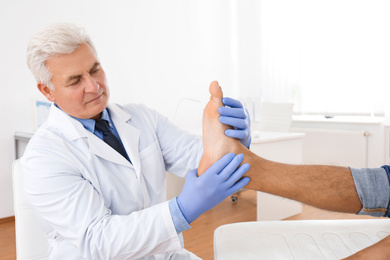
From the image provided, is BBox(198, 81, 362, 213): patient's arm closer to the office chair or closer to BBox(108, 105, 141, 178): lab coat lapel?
the office chair

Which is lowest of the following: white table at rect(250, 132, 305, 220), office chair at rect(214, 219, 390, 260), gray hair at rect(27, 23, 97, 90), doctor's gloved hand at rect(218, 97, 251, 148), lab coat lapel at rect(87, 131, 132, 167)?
white table at rect(250, 132, 305, 220)

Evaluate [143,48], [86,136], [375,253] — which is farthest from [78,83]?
[143,48]

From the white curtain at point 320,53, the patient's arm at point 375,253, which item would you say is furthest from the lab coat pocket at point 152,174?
the white curtain at point 320,53

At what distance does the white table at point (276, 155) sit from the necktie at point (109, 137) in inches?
61.3

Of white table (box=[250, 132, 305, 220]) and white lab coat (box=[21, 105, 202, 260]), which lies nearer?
white lab coat (box=[21, 105, 202, 260])

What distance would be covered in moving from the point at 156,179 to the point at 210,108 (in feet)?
0.91

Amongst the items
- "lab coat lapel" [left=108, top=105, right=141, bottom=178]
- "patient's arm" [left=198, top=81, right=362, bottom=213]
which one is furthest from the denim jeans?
"lab coat lapel" [left=108, top=105, right=141, bottom=178]

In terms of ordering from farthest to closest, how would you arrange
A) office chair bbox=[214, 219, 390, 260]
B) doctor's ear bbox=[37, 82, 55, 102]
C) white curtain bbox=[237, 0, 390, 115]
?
1. white curtain bbox=[237, 0, 390, 115]
2. doctor's ear bbox=[37, 82, 55, 102]
3. office chair bbox=[214, 219, 390, 260]

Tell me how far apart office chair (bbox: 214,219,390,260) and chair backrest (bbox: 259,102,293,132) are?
2145 millimetres

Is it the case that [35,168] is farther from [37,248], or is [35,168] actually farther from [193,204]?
[193,204]

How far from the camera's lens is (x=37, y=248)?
3.37 ft

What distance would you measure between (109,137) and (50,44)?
1.02ft

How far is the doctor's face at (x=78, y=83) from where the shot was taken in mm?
1017

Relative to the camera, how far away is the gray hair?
3.20 ft
